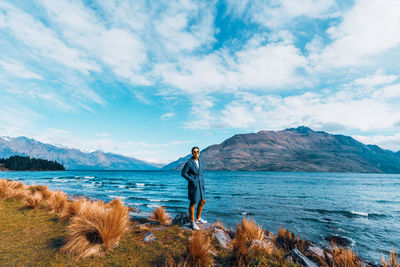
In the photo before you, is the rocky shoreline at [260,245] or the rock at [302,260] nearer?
the rock at [302,260]

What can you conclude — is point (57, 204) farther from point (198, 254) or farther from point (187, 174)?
point (198, 254)

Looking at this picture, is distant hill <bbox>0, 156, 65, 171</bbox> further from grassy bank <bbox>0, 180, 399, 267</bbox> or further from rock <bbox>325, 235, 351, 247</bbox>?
rock <bbox>325, 235, 351, 247</bbox>

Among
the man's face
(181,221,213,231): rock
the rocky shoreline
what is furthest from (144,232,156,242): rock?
the man's face

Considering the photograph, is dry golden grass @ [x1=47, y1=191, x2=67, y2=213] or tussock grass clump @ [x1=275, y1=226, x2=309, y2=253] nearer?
tussock grass clump @ [x1=275, y1=226, x2=309, y2=253]

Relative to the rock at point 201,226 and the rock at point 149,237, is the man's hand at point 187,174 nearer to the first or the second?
the rock at point 201,226

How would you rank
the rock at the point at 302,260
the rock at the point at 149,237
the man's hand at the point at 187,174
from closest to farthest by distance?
1. the rock at the point at 302,260
2. the rock at the point at 149,237
3. the man's hand at the point at 187,174

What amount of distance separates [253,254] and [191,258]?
1739 millimetres

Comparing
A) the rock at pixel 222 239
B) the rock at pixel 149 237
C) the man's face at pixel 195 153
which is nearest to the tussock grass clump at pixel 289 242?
the rock at pixel 222 239

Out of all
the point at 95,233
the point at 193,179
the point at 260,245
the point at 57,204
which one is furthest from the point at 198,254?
the point at 57,204

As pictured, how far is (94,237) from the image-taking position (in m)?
5.28

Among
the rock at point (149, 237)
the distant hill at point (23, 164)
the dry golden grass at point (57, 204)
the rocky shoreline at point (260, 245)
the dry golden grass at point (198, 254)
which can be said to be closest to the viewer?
the dry golden grass at point (198, 254)

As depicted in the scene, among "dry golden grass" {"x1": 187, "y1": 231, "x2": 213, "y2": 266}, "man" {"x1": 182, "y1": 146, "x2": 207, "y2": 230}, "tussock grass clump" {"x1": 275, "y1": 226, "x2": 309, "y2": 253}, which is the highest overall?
"man" {"x1": 182, "y1": 146, "x2": 207, "y2": 230}

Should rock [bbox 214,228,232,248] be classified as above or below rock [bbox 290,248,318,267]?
above

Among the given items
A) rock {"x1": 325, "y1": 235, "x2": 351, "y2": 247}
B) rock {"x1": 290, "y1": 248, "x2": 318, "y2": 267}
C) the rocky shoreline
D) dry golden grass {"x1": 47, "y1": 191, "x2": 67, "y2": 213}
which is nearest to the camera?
rock {"x1": 290, "y1": 248, "x2": 318, "y2": 267}
